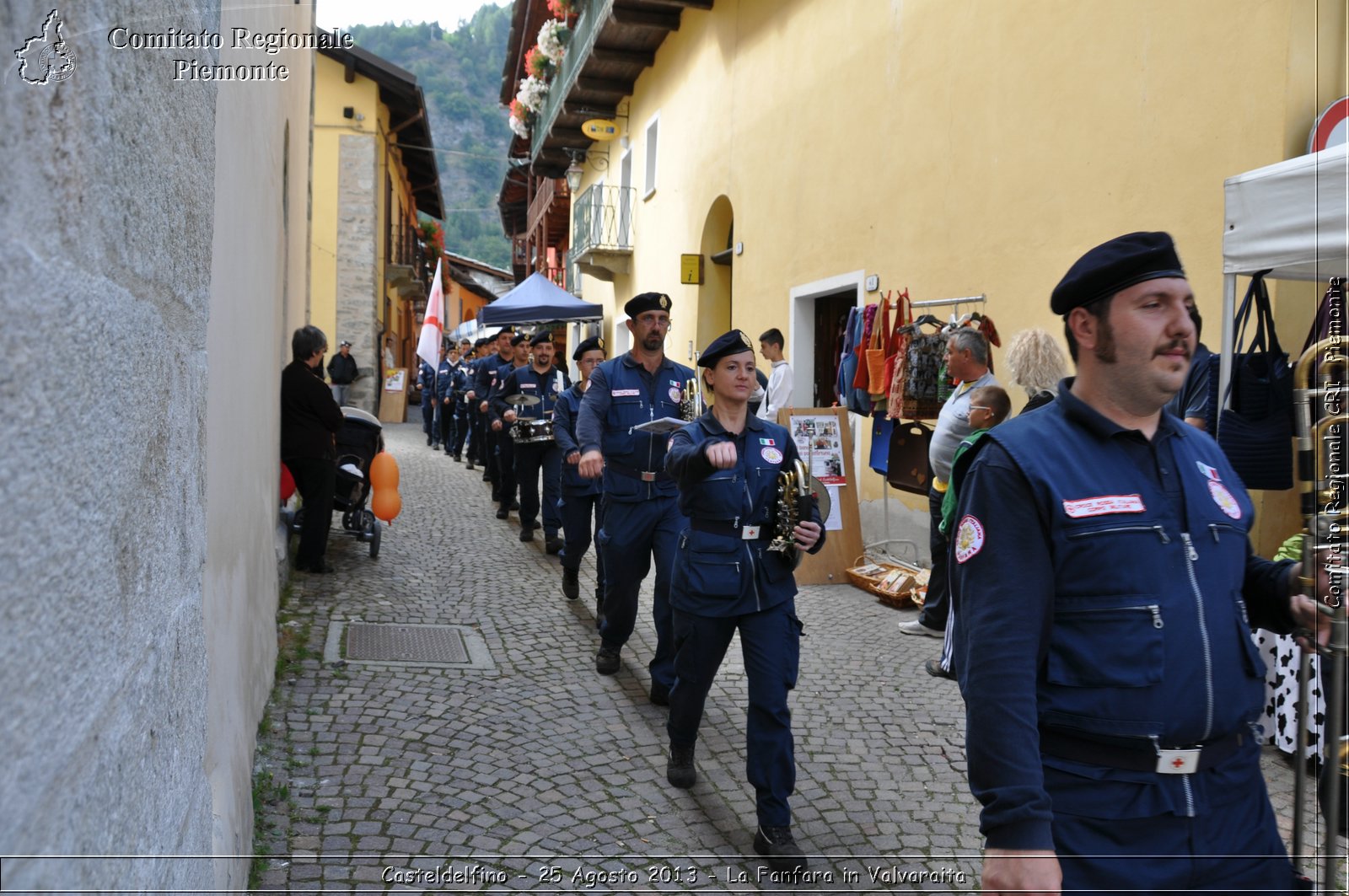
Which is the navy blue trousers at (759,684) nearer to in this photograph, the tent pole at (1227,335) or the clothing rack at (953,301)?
the tent pole at (1227,335)

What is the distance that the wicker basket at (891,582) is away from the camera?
25.5ft

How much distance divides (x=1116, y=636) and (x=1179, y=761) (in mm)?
257

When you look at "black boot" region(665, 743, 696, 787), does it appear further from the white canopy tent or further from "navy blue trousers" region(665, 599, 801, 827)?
the white canopy tent

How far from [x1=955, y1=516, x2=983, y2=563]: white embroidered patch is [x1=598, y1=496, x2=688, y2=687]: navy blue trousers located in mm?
3438

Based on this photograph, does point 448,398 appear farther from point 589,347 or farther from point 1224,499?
point 1224,499

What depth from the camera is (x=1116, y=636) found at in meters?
2.00

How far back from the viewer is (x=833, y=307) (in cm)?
1180

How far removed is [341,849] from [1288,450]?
434cm

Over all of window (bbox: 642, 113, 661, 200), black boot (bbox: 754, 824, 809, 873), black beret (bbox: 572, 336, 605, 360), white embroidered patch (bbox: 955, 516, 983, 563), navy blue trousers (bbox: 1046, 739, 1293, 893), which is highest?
window (bbox: 642, 113, 661, 200)

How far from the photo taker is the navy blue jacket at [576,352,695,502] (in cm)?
582

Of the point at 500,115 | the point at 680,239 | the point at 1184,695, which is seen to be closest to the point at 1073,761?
the point at 1184,695

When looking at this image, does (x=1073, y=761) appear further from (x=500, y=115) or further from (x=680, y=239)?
(x=500, y=115)

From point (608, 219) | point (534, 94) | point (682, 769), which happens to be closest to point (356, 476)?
point (682, 769)

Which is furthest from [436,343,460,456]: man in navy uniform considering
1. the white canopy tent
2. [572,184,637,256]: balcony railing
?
the white canopy tent
